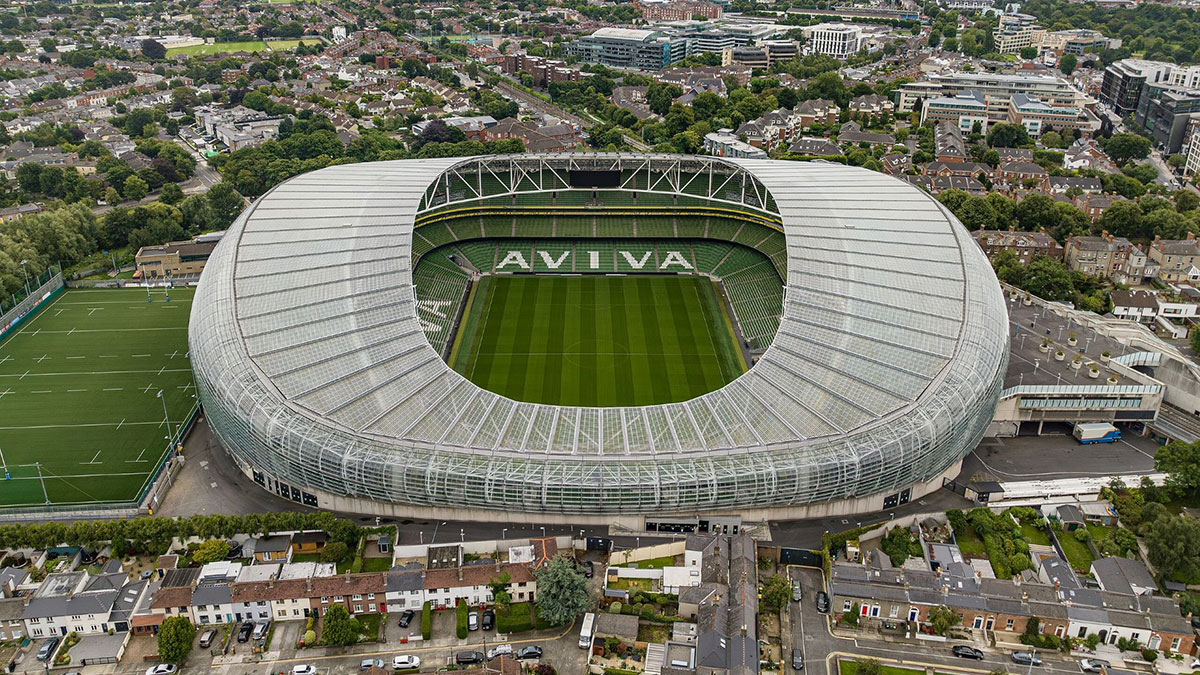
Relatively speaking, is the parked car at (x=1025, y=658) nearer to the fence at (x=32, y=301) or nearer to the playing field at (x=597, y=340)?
the playing field at (x=597, y=340)

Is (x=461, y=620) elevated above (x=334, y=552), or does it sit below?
below

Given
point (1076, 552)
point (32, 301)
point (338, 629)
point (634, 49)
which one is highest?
point (634, 49)

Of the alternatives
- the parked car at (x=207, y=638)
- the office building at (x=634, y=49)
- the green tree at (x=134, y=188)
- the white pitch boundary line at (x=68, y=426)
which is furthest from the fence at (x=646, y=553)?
the office building at (x=634, y=49)

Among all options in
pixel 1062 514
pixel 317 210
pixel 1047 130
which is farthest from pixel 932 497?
pixel 1047 130

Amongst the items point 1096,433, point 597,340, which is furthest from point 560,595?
point 1096,433

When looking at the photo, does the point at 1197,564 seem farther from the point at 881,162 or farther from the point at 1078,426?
the point at 881,162

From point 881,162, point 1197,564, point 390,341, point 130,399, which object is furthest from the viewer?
point 881,162

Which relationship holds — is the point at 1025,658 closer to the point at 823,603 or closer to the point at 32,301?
the point at 823,603
